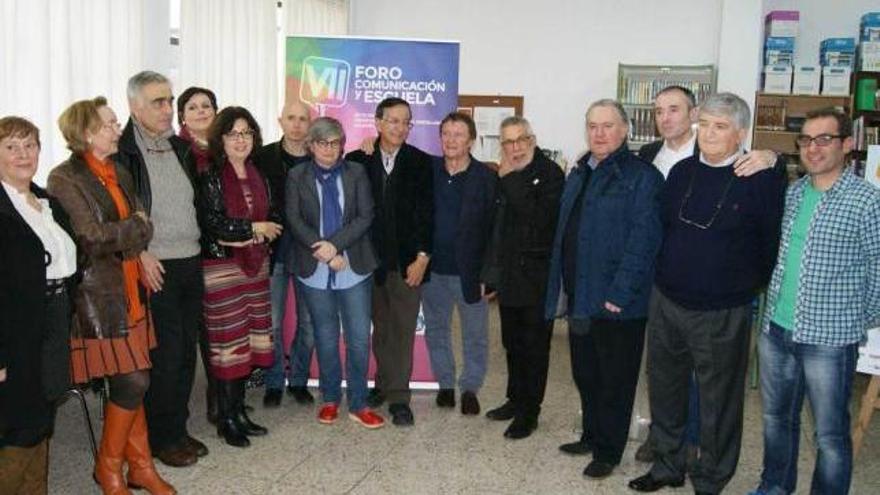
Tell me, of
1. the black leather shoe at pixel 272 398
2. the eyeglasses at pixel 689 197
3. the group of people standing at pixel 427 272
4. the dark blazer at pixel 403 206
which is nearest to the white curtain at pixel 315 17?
the group of people standing at pixel 427 272

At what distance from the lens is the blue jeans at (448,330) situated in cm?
391

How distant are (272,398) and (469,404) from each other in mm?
1065

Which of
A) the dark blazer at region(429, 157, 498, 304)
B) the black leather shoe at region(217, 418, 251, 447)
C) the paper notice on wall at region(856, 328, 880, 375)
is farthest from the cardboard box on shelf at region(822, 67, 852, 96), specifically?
the black leather shoe at region(217, 418, 251, 447)

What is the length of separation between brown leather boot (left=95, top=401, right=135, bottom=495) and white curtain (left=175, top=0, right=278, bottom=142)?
292 cm

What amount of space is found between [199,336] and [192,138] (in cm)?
93

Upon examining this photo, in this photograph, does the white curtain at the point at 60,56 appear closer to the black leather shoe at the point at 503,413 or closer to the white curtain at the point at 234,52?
the white curtain at the point at 234,52

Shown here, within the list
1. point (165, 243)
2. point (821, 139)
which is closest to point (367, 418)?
point (165, 243)

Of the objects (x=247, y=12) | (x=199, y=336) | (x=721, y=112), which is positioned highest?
(x=247, y=12)

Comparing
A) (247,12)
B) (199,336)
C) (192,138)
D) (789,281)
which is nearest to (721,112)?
(789,281)

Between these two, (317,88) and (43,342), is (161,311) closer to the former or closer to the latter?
(43,342)

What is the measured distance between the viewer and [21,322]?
2.26m

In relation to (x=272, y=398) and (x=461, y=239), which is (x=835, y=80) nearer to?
(x=461, y=239)

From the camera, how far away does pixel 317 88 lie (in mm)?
4234

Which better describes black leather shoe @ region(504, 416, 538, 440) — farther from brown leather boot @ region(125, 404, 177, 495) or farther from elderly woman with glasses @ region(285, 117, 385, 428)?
brown leather boot @ region(125, 404, 177, 495)
